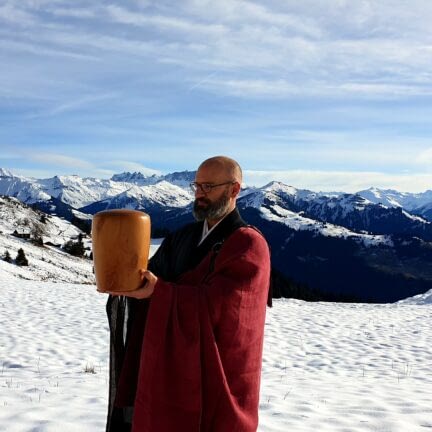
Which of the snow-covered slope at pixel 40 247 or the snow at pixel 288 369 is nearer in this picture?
the snow at pixel 288 369

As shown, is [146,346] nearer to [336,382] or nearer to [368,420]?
[368,420]

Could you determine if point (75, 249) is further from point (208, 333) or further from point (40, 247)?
point (208, 333)

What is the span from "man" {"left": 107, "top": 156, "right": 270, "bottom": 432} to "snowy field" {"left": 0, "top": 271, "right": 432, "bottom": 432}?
9.84 ft

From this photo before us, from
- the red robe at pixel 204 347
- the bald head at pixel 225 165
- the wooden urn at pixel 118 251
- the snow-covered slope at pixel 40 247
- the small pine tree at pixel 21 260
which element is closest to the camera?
the wooden urn at pixel 118 251

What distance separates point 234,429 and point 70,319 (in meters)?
14.3

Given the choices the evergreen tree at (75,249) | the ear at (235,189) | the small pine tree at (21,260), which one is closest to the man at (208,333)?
the ear at (235,189)

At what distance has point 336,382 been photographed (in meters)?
9.44

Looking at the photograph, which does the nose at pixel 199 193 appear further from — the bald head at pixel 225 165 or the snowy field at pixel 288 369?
the snowy field at pixel 288 369

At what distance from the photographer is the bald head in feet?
11.2

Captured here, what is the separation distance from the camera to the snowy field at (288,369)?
20.6 ft

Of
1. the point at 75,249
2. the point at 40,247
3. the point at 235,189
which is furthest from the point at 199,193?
the point at 75,249

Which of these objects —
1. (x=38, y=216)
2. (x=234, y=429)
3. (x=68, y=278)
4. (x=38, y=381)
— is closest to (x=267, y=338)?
(x=38, y=381)

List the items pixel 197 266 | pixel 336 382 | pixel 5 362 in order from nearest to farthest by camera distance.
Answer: pixel 197 266, pixel 336 382, pixel 5 362

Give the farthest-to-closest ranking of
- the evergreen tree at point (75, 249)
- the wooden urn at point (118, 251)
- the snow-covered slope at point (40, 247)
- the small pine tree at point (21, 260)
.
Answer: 1. the evergreen tree at point (75, 249)
2. the small pine tree at point (21, 260)
3. the snow-covered slope at point (40, 247)
4. the wooden urn at point (118, 251)
